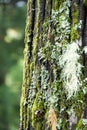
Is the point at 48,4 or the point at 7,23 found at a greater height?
the point at 7,23

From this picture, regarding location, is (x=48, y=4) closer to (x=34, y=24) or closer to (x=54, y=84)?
(x=34, y=24)

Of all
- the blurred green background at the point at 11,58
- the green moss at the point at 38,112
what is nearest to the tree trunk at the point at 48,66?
the green moss at the point at 38,112

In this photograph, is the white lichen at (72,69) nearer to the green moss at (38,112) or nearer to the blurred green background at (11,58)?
the green moss at (38,112)

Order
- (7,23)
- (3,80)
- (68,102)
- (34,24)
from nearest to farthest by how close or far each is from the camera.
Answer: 1. (68,102)
2. (34,24)
3. (7,23)
4. (3,80)

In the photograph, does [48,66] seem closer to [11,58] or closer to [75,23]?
[75,23]

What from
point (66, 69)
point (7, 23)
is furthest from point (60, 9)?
point (7, 23)

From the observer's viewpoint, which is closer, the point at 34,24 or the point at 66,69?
the point at 66,69
